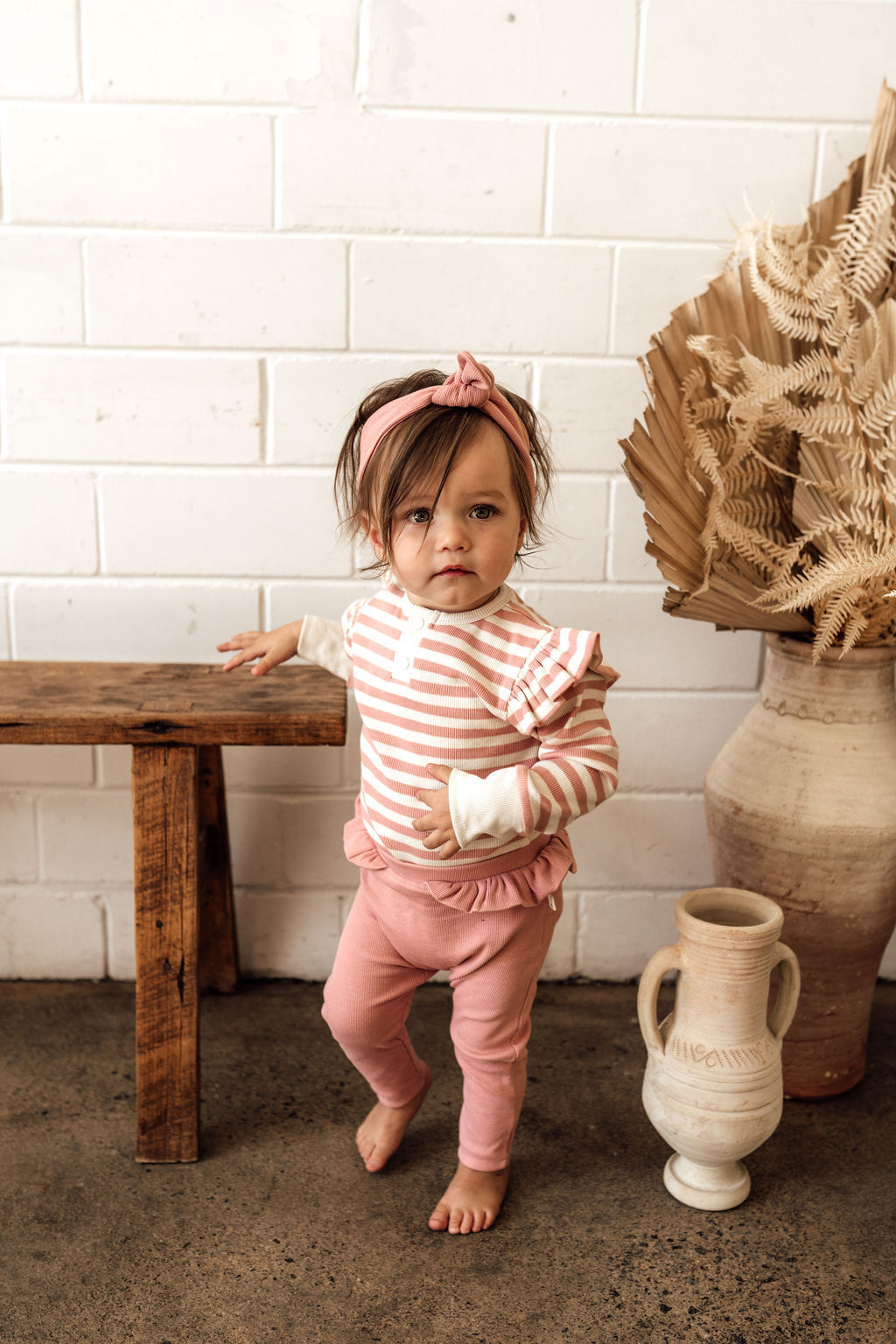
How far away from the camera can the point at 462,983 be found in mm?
1323

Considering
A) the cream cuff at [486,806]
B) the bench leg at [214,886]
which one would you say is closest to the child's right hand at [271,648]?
the bench leg at [214,886]

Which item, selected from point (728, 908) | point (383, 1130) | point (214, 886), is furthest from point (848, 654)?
point (214, 886)

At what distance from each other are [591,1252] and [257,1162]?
0.44 m

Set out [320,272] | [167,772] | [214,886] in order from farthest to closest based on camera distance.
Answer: [214,886] → [320,272] → [167,772]

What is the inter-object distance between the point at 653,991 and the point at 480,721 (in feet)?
1.33

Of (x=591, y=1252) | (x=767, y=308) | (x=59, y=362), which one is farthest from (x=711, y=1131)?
(x=59, y=362)

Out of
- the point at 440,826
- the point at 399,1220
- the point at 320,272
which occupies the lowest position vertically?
the point at 399,1220

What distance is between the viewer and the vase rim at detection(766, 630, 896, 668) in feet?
4.74

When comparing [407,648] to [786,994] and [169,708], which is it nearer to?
[169,708]

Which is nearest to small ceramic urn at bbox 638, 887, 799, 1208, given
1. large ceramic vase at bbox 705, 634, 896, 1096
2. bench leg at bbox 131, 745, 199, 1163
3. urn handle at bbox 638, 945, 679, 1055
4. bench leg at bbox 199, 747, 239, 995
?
urn handle at bbox 638, 945, 679, 1055

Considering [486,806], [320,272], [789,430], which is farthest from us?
[320,272]

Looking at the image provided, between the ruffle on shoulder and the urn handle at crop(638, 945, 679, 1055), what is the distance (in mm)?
368

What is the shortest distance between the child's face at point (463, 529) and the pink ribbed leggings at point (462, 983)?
0.36 meters

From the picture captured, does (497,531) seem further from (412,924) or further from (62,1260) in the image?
(62,1260)
